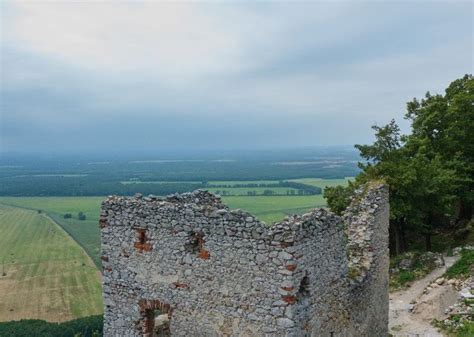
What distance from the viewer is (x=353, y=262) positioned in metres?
10.9

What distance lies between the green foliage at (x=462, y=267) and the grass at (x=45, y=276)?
112 feet

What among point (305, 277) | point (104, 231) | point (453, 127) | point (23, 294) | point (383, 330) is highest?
point (453, 127)

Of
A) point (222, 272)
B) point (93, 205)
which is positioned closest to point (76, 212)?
point (93, 205)

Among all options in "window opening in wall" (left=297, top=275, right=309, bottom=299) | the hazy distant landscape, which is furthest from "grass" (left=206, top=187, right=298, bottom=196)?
"window opening in wall" (left=297, top=275, right=309, bottom=299)

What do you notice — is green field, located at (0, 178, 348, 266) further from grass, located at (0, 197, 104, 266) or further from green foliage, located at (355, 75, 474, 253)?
green foliage, located at (355, 75, 474, 253)

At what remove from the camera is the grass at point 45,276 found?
44.5m

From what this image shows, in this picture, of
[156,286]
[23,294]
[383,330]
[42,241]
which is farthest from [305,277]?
[42,241]

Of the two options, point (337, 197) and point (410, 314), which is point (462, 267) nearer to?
point (410, 314)

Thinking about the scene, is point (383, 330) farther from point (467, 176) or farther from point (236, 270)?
point (467, 176)

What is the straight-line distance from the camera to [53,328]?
3609 cm

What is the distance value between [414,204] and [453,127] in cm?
559

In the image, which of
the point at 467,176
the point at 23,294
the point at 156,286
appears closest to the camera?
the point at 156,286

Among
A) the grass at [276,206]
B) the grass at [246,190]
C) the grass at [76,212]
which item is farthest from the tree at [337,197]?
the grass at [246,190]

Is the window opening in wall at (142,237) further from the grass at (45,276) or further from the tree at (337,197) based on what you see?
the grass at (45,276)
